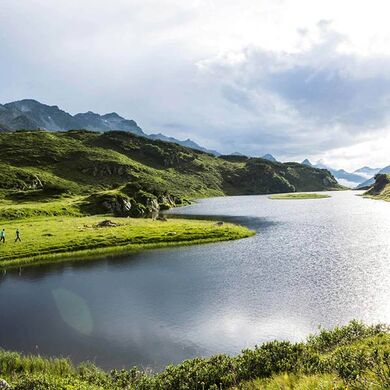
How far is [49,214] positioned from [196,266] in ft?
265

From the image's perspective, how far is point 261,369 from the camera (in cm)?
1947

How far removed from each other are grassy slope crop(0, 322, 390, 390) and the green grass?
42.1m

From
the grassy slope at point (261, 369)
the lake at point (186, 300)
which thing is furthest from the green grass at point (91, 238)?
the grassy slope at point (261, 369)

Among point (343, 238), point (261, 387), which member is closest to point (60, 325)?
point (261, 387)

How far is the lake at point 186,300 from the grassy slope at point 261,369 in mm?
3419

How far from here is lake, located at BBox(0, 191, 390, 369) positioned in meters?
30.5

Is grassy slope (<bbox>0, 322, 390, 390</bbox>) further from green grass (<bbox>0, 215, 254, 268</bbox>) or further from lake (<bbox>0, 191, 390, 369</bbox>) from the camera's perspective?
green grass (<bbox>0, 215, 254, 268</bbox>)

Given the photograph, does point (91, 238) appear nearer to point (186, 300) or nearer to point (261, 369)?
point (186, 300)

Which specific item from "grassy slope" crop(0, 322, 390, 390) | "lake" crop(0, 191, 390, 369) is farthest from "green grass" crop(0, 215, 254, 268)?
"grassy slope" crop(0, 322, 390, 390)

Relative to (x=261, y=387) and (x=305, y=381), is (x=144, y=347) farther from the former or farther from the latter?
(x=305, y=381)

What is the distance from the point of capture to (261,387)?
16.0 m

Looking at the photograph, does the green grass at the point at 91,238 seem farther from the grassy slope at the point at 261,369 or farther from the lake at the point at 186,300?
the grassy slope at the point at 261,369

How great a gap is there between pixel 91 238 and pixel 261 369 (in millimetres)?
63883

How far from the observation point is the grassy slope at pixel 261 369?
15.2 m
